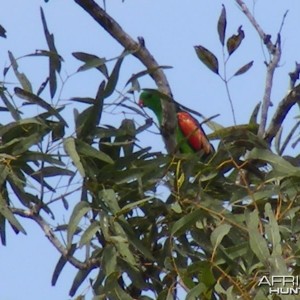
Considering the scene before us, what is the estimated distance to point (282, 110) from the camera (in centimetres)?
376

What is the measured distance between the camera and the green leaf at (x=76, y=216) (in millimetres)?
3111

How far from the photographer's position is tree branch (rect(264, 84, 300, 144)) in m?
3.72

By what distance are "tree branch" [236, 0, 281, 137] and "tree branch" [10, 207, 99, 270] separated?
0.66 m

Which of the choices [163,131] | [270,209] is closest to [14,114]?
[163,131]

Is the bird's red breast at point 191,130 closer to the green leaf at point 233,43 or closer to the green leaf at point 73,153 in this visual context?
the green leaf at point 233,43

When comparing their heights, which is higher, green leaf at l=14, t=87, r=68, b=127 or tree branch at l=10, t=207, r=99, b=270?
green leaf at l=14, t=87, r=68, b=127

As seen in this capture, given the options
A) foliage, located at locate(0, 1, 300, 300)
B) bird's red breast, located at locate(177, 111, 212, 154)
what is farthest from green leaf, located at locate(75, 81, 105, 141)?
bird's red breast, located at locate(177, 111, 212, 154)

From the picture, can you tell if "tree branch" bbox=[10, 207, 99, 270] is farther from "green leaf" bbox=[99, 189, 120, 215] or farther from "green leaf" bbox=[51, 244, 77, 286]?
"green leaf" bbox=[99, 189, 120, 215]

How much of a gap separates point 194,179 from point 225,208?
0.13 m

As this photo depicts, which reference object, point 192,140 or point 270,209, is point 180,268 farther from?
point 192,140

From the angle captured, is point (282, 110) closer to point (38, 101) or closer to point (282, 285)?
point (38, 101)

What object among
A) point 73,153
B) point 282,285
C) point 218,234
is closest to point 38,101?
point 73,153

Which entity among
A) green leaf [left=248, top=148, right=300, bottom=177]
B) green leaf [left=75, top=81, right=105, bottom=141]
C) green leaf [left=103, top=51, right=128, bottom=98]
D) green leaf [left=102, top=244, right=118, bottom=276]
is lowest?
green leaf [left=102, top=244, right=118, bottom=276]

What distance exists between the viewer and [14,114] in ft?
10.9
